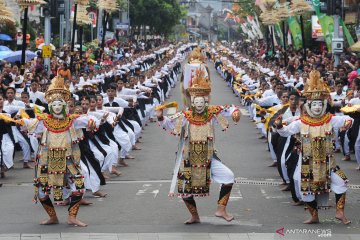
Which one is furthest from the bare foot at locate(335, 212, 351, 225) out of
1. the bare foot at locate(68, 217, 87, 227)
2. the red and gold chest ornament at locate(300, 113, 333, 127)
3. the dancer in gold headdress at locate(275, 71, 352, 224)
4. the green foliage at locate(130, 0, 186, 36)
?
the green foliage at locate(130, 0, 186, 36)

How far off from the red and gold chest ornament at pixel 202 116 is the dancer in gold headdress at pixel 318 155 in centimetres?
80

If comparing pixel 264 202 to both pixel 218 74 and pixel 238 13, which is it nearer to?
pixel 218 74

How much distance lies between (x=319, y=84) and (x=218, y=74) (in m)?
50.8

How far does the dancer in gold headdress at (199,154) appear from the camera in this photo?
12326 millimetres

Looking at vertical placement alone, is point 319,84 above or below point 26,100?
above

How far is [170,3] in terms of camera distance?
9719cm

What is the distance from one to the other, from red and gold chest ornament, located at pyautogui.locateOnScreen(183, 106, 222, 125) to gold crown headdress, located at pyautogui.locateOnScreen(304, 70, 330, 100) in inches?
45.6

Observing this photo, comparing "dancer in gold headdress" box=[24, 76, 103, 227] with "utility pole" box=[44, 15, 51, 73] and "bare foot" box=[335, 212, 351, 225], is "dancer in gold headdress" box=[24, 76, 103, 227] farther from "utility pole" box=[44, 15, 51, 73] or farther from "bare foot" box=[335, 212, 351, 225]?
"utility pole" box=[44, 15, 51, 73]

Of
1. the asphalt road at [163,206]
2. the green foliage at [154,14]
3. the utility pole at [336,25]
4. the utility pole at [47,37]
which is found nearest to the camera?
the asphalt road at [163,206]

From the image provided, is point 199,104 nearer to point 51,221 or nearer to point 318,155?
point 318,155

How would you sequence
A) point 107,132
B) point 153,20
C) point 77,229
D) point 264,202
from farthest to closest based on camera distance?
point 153,20 → point 107,132 → point 264,202 → point 77,229

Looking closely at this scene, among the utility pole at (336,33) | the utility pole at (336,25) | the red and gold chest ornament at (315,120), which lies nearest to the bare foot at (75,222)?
the red and gold chest ornament at (315,120)

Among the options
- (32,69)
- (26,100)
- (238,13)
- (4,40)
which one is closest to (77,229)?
(26,100)

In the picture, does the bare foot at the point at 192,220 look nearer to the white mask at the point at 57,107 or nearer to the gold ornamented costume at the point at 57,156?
the gold ornamented costume at the point at 57,156
